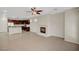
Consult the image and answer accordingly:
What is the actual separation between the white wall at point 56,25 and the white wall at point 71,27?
4.3 inches

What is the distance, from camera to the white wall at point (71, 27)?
247 centimetres

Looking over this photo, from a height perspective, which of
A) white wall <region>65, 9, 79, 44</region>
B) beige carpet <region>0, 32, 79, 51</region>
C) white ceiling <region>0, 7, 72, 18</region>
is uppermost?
white ceiling <region>0, 7, 72, 18</region>

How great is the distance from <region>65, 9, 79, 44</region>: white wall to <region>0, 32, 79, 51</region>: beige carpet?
5.0 inches

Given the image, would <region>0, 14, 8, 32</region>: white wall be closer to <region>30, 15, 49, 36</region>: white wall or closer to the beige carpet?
the beige carpet

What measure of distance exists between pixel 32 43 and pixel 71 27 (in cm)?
94

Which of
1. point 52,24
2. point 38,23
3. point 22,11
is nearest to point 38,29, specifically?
point 38,23

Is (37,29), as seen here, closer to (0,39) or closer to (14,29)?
(14,29)

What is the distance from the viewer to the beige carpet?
2.47m

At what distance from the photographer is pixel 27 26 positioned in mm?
2529

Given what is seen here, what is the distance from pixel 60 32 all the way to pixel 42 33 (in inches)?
16.1

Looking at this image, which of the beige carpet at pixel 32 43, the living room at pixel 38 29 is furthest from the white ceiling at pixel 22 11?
the beige carpet at pixel 32 43

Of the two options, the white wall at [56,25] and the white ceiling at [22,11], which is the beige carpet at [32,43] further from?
the white ceiling at [22,11]

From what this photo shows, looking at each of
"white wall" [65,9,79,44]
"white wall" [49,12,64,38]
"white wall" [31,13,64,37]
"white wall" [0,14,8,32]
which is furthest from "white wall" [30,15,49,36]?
"white wall" [0,14,8,32]
